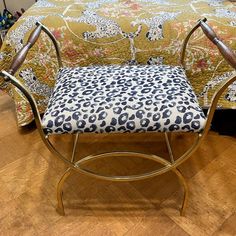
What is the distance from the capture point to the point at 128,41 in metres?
1.23

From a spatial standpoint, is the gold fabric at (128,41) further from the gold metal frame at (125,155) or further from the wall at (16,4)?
the wall at (16,4)

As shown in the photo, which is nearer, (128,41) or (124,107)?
(124,107)

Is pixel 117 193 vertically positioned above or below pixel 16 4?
below

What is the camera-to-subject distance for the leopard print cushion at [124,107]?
32.5 inches

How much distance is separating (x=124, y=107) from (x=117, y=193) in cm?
47

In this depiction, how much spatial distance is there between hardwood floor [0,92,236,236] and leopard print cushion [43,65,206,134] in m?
0.41

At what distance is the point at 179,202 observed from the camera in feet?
3.66

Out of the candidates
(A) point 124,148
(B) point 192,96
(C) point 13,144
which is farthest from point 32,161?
(B) point 192,96

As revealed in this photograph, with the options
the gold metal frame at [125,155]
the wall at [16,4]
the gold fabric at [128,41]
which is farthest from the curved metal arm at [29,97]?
the wall at [16,4]

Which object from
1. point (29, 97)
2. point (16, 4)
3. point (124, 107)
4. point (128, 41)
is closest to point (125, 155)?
point (124, 107)

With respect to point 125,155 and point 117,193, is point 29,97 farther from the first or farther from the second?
point 117,193

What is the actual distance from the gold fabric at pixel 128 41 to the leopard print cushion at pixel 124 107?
11.6 inches

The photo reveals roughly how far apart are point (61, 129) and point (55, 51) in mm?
560

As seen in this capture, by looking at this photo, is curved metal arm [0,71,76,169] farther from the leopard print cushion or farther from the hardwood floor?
the hardwood floor
